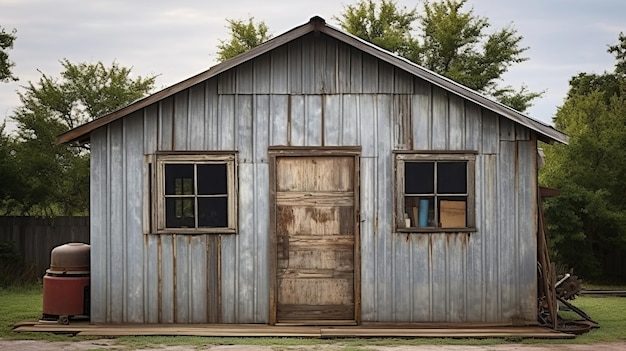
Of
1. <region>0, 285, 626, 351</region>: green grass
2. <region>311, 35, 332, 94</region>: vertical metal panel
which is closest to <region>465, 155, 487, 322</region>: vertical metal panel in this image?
<region>0, 285, 626, 351</region>: green grass

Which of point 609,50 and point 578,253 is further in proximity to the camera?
point 609,50

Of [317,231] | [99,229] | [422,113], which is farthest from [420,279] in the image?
[99,229]

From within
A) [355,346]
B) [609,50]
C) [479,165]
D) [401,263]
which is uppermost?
[609,50]

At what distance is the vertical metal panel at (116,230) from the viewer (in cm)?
1348

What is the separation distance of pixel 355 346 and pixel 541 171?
13737 mm

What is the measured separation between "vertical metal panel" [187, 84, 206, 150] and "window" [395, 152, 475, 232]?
278cm

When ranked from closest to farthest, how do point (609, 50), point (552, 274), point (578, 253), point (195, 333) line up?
point (195, 333), point (552, 274), point (578, 253), point (609, 50)

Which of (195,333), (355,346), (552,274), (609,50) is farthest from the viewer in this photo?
(609,50)

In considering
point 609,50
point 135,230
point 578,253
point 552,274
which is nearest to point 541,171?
point 578,253

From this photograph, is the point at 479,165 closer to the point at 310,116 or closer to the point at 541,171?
the point at 310,116

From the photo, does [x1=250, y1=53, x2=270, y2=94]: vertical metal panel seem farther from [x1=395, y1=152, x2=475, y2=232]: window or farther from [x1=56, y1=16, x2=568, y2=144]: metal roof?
[x1=395, y1=152, x2=475, y2=232]: window

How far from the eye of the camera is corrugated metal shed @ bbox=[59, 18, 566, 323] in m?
13.5

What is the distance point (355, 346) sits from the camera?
1162 centimetres

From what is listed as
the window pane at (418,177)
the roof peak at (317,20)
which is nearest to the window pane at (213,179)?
the roof peak at (317,20)
